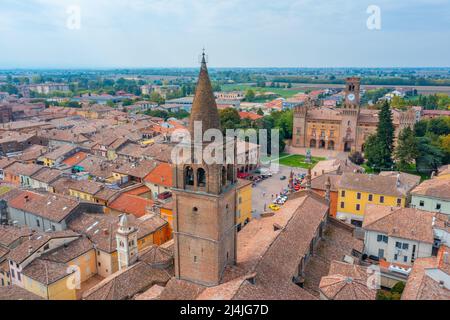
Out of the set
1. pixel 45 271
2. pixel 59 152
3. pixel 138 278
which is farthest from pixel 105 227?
pixel 59 152

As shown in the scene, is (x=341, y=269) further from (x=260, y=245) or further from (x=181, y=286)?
(x=181, y=286)

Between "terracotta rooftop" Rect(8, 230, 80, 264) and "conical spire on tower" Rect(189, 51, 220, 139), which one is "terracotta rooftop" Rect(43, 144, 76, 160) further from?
"conical spire on tower" Rect(189, 51, 220, 139)

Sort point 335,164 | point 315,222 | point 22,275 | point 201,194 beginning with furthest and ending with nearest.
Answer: point 335,164 < point 315,222 < point 22,275 < point 201,194

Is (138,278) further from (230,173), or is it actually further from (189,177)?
(230,173)

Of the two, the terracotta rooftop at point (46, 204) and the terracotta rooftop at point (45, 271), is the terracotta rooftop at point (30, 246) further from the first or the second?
the terracotta rooftop at point (46, 204)

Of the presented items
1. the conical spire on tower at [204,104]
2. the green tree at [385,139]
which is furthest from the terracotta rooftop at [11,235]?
the green tree at [385,139]
